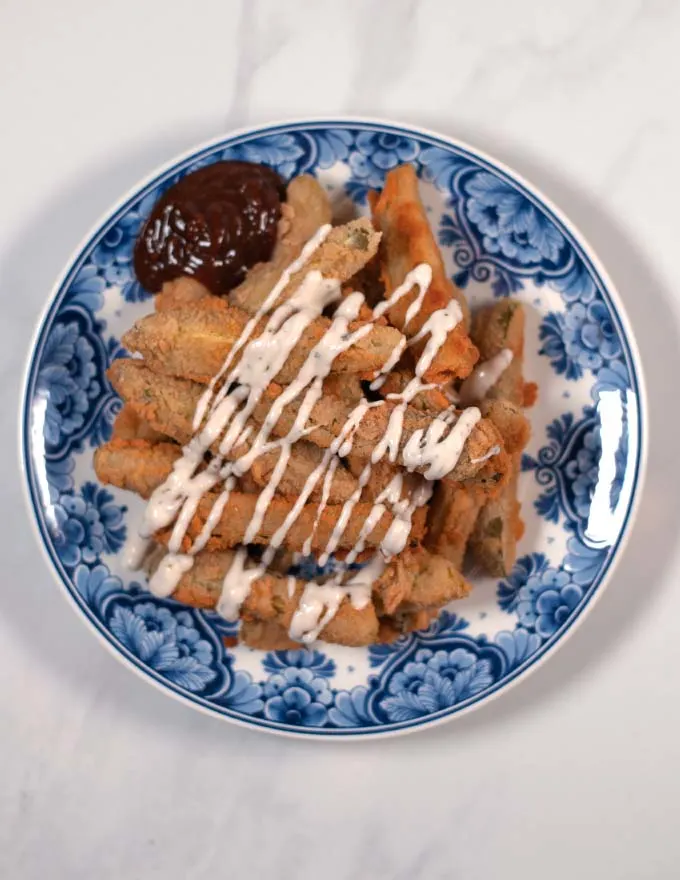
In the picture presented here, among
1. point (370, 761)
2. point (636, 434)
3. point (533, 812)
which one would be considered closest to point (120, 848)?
point (370, 761)

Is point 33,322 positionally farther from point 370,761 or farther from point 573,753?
point 573,753

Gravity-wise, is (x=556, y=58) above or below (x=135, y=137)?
above

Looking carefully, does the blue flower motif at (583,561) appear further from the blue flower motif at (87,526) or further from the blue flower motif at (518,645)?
the blue flower motif at (87,526)

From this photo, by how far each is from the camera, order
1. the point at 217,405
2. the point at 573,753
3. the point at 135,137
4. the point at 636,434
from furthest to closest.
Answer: the point at 135,137 → the point at 573,753 → the point at 636,434 → the point at 217,405

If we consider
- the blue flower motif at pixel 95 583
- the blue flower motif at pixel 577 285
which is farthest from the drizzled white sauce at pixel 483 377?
the blue flower motif at pixel 95 583

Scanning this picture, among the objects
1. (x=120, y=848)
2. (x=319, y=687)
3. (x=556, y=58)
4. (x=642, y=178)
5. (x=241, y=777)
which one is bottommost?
(x=120, y=848)

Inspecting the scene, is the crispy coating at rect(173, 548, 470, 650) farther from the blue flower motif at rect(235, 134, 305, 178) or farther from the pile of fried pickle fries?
the blue flower motif at rect(235, 134, 305, 178)

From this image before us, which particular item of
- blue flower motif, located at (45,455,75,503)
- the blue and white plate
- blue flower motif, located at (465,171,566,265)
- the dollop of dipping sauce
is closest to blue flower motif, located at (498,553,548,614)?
the blue and white plate
